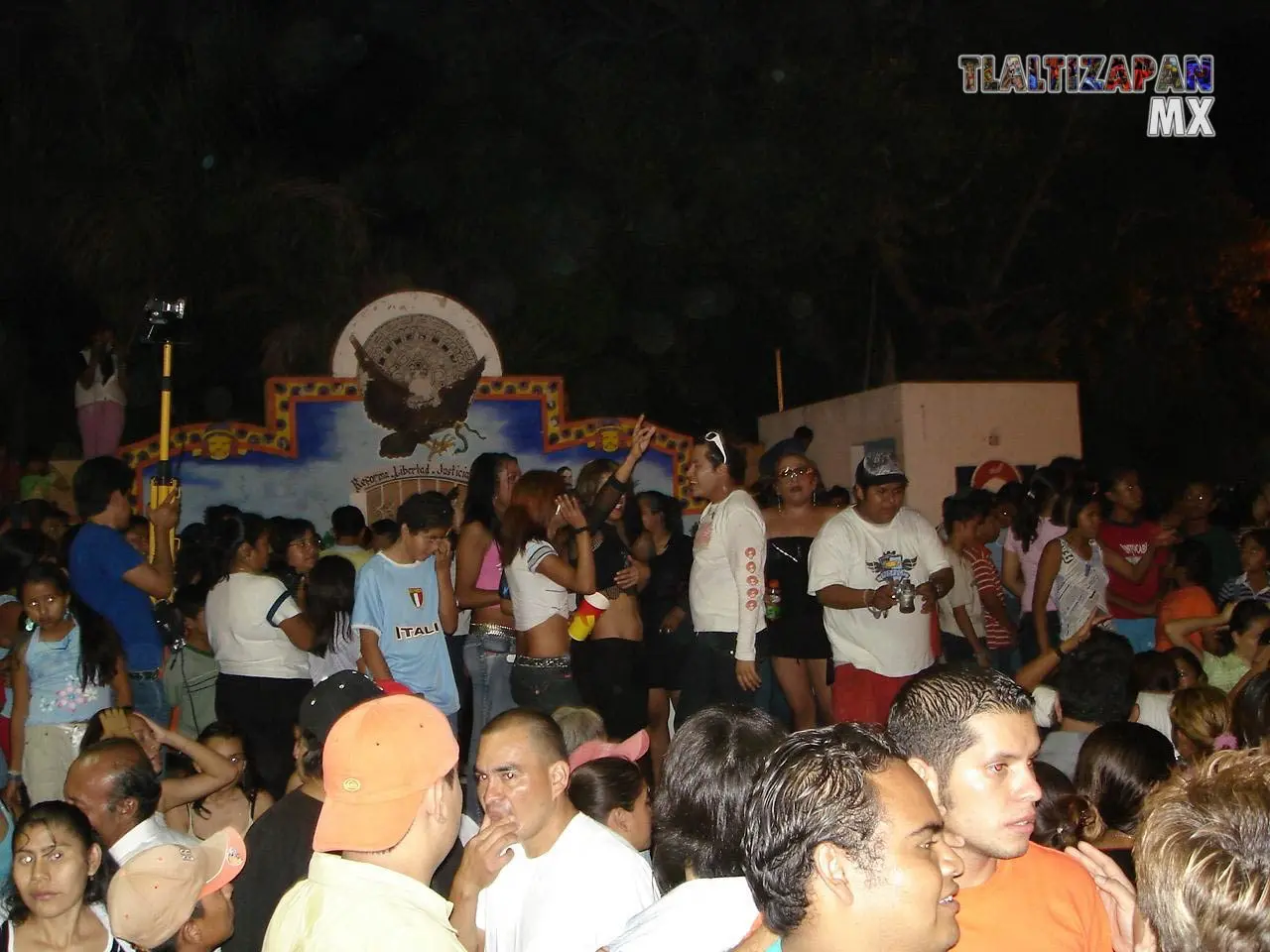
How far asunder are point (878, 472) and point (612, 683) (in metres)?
1.82

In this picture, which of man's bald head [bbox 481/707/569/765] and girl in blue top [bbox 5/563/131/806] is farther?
girl in blue top [bbox 5/563/131/806]

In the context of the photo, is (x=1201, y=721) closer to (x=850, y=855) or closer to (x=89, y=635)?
(x=850, y=855)

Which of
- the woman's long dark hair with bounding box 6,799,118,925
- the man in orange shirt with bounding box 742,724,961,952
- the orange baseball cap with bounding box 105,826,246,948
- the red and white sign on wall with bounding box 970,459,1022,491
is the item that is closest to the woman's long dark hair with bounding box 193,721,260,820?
the woman's long dark hair with bounding box 6,799,118,925

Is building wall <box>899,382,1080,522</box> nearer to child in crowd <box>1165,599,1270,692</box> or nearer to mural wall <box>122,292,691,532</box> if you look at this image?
mural wall <box>122,292,691,532</box>

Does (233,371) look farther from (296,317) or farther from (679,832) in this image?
(679,832)

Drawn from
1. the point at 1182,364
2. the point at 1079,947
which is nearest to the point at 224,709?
the point at 1079,947

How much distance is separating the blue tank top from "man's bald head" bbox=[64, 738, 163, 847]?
53.7 inches

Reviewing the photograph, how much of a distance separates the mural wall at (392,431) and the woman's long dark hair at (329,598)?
5485 mm

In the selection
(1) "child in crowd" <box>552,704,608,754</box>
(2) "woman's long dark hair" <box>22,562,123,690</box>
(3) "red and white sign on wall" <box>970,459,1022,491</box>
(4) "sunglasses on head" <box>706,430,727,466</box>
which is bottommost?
(1) "child in crowd" <box>552,704,608,754</box>

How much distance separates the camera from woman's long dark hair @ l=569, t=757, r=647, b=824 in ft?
13.3

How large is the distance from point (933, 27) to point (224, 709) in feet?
49.1

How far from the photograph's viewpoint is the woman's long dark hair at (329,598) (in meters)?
6.82

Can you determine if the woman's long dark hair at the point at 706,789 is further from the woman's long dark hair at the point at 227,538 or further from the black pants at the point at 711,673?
the woman's long dark hair at the point at 227,538

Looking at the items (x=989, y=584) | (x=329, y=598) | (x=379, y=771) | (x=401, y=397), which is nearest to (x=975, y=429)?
(x=989, y=584)
